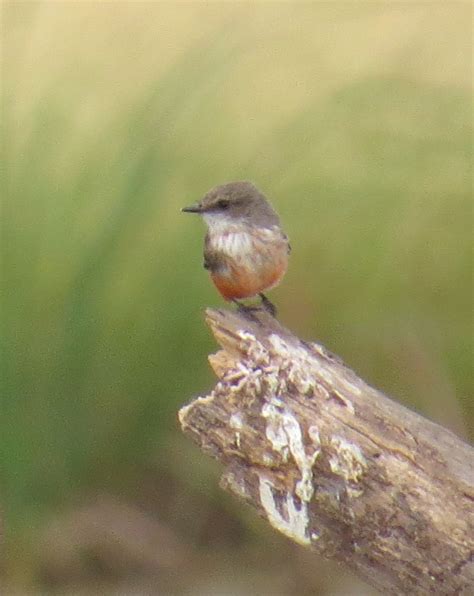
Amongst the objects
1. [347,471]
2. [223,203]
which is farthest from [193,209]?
[347,471]

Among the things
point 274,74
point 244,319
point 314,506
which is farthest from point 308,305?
point 314,506

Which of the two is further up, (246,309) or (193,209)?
(193,209)

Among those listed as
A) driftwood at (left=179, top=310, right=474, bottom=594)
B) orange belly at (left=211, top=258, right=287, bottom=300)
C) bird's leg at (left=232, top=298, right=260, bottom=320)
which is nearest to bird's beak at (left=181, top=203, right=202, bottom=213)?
orange belly at (left=211, top=258, right=287, bottom=300)

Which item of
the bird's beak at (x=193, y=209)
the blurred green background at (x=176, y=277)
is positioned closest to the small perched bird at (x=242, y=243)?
the bird's beak at (x=193, y=209)

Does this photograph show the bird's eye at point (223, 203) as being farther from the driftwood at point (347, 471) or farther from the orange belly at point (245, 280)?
the driftwood at point (347, 471)

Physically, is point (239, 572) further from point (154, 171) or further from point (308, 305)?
point (154, 171)

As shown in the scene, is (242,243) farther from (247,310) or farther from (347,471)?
(347,471)
